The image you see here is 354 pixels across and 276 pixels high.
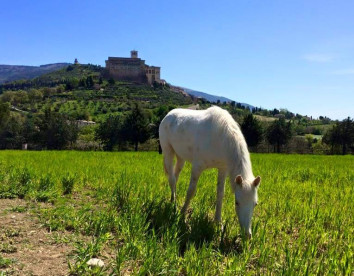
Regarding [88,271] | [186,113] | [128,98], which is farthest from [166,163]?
[128,98]

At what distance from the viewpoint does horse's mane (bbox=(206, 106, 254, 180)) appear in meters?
4.60

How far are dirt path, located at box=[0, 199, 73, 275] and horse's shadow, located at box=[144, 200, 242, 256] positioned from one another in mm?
1281

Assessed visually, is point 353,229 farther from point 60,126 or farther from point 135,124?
point 60,126

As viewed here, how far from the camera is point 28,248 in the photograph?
3.64 m

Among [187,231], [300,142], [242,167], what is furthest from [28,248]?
[300,142]

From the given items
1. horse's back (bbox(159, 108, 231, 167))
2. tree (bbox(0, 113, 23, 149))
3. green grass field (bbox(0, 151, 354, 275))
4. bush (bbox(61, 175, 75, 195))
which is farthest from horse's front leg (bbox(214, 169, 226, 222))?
tree (bbox(0, 113, 23, 149))

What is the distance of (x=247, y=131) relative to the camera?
5016cm

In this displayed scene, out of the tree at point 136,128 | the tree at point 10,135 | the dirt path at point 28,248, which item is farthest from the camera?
the tree at point 10,135

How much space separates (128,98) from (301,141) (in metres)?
91.5

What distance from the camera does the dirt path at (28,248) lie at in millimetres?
3135

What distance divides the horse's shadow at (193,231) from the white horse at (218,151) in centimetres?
39

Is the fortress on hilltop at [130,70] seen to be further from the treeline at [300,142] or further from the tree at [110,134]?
the treeline at [300,142]

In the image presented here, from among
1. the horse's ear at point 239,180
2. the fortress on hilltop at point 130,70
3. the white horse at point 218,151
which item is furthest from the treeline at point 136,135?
the fortress on hilltop at point 130,70

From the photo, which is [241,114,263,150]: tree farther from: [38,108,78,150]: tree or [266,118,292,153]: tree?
[38,108,78,150]: tree
